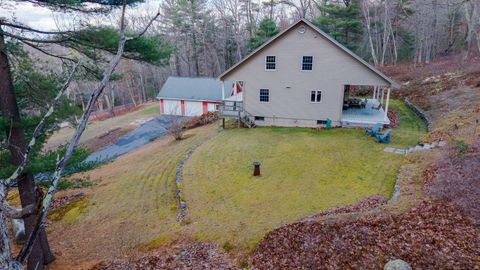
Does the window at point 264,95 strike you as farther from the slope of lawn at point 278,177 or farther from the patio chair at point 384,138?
the patio chair at point 384,138

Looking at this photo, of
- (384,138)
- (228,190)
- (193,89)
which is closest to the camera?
(228,190)

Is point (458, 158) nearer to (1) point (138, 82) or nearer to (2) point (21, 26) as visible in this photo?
(2) point (21, 26)

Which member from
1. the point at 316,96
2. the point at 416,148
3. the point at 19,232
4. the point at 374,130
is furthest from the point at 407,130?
the point at 19,232

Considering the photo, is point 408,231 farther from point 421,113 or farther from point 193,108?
point 193,108

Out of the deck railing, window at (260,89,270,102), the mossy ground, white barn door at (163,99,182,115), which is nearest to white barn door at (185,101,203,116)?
white barn door at (163,99,182,115)

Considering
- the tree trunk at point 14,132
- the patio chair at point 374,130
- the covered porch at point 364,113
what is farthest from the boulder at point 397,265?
the covered porch at point 364,113

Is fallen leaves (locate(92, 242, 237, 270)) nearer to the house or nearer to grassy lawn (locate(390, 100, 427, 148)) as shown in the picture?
grassy lawn (locate(390, 100, 427, 148))
